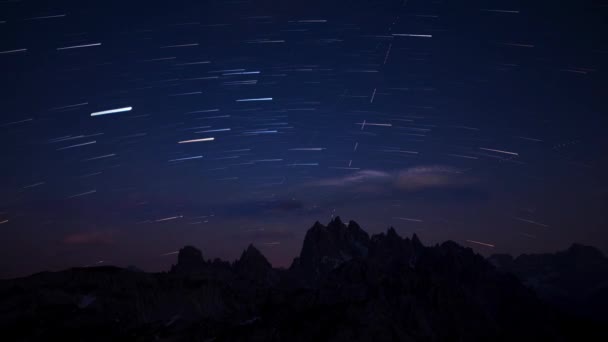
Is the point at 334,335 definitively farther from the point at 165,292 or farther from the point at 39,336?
the point at 39,336

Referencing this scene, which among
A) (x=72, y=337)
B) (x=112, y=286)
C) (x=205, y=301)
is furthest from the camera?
(x=205, y=301)

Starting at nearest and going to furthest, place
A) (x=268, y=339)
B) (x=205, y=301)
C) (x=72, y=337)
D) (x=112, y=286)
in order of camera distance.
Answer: (x=72, y=337), (x=268, y=339), (x=112, y=286), (x=205, y=301)

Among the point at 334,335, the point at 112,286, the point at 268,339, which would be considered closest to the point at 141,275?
the point at 112,286

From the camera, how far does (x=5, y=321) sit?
6127 inches

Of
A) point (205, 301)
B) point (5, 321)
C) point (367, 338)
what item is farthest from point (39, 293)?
point (367, 338)

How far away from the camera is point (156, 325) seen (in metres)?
171

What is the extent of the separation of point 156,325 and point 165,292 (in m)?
21.2

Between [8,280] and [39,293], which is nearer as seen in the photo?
[39,293]

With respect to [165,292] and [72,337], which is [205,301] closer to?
[165,292]

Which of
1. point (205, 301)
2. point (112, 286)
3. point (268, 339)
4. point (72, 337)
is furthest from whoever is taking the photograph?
point (205, 301)

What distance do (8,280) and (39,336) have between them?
5588 cm

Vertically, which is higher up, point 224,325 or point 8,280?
point 8,280

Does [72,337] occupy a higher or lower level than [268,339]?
higher

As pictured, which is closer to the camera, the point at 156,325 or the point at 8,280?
the point at 156,325
